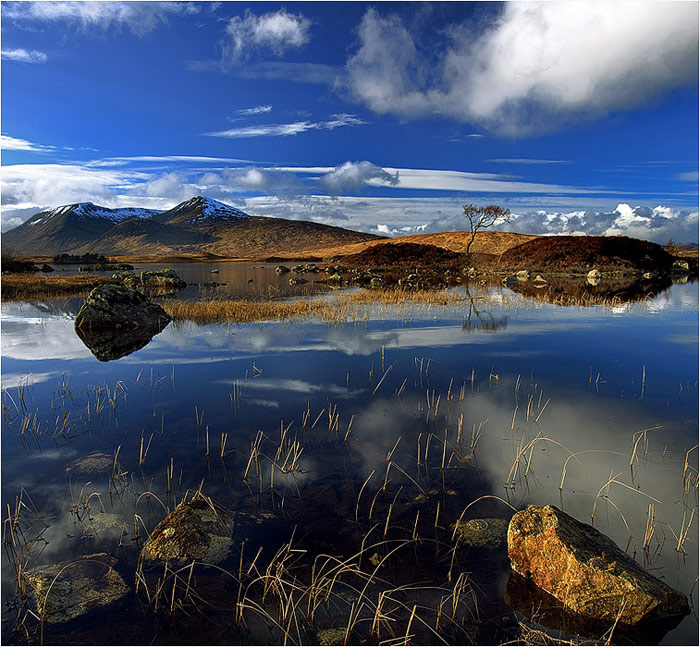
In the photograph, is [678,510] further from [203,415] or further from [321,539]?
[203,415]

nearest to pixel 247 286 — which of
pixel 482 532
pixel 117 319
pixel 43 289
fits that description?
pixel 43 289

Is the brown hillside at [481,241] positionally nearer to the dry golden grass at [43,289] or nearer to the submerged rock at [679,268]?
the submerged rock at [679,268]

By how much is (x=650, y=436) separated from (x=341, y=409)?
5.93 metres

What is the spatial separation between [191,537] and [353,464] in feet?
9.21

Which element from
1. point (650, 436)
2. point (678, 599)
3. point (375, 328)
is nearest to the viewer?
point (678, 599)

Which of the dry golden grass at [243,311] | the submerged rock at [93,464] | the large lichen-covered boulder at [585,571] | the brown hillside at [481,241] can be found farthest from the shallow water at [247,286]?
the brown hillside at [481,241]

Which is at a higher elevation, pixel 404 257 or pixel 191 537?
pixel 404 257

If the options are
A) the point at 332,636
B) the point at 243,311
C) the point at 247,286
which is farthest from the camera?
the point at 247,286

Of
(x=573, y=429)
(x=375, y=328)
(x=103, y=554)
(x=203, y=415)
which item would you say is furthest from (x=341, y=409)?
(x=375, y=328)

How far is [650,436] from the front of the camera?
8.40 m

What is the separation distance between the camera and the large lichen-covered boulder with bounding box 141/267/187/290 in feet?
143

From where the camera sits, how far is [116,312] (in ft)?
68.2

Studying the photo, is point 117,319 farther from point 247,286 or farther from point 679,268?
point 679,268

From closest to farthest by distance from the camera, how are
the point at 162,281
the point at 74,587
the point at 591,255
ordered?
the point at 74,587
the point at 162,281
the point at 591,255
